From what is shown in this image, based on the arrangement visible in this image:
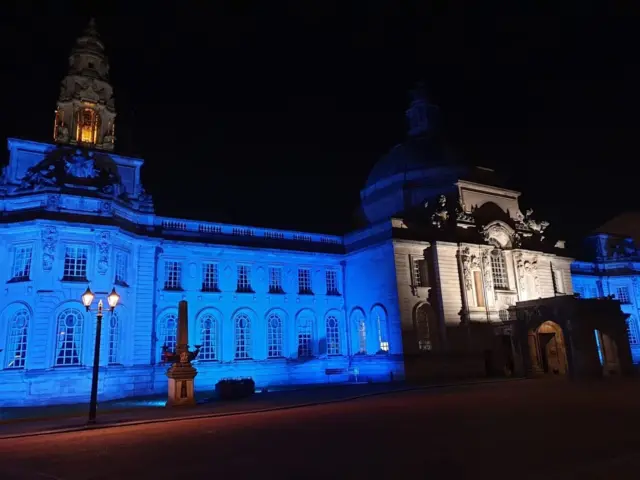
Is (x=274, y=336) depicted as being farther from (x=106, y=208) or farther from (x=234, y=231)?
(x=106, y=208)

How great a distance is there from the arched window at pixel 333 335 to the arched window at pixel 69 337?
17742 mm

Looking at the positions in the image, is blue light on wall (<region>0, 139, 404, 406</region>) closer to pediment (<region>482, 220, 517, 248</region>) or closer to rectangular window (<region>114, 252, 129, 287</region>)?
rectangular window (<region>114, 252, 129, 287</region>)

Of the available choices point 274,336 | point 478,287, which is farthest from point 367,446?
point 478,287

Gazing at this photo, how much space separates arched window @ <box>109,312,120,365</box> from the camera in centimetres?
2972

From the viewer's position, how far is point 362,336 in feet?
128

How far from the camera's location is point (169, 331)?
110 ft

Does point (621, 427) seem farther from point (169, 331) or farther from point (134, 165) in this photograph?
point (134, 165)

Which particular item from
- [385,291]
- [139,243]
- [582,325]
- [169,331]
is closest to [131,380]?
[169,331]

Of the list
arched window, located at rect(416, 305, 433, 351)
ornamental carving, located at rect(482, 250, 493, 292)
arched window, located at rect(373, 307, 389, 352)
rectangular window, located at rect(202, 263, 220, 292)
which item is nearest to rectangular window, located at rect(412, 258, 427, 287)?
arched window, located at rect(416, 305, 433, 351)

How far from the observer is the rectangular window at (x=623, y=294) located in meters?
54.6

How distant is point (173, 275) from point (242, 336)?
638cm

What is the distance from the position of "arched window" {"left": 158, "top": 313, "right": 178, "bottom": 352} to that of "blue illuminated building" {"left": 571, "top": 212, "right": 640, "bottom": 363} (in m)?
40.0

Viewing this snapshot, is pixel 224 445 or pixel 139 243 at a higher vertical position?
pixel 139 243

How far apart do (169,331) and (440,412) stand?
21.6 meters
